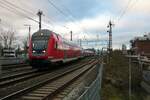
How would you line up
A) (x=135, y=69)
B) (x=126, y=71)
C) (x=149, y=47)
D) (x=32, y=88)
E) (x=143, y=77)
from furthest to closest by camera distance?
(x=149, y=47)
(x=135, y=69)
(x=126, y=71)
(x=143, y=77)
(x=32, y=88)

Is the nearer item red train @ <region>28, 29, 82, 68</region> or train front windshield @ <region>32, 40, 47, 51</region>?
red train @ <region>28, 29, 82, 68</region>

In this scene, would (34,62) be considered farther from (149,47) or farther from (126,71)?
(149,47)

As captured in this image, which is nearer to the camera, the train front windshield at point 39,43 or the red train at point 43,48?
the red train at point 43,48

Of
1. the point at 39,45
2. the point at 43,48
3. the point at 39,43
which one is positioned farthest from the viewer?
the point at 39,43

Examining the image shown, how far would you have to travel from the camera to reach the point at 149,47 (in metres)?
113

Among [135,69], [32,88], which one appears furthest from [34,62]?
[135,69]

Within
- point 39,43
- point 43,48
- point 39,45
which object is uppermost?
point 39,43

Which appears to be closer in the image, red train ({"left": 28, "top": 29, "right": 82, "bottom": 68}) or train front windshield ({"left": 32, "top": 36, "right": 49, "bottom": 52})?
red train ({"left": 28, "top": 29, "right": 82, "bottom": 68})

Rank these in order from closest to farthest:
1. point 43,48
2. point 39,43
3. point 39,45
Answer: point 43,48
point 39,45
point 39,43

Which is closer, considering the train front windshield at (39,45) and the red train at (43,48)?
the red train at (43,48)

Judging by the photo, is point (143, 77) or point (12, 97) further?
point (143, 77)

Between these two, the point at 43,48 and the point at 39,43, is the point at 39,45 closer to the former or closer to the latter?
the point at 39,43

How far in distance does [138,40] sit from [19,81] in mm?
97945

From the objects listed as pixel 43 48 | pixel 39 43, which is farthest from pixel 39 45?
pixel 43 48
